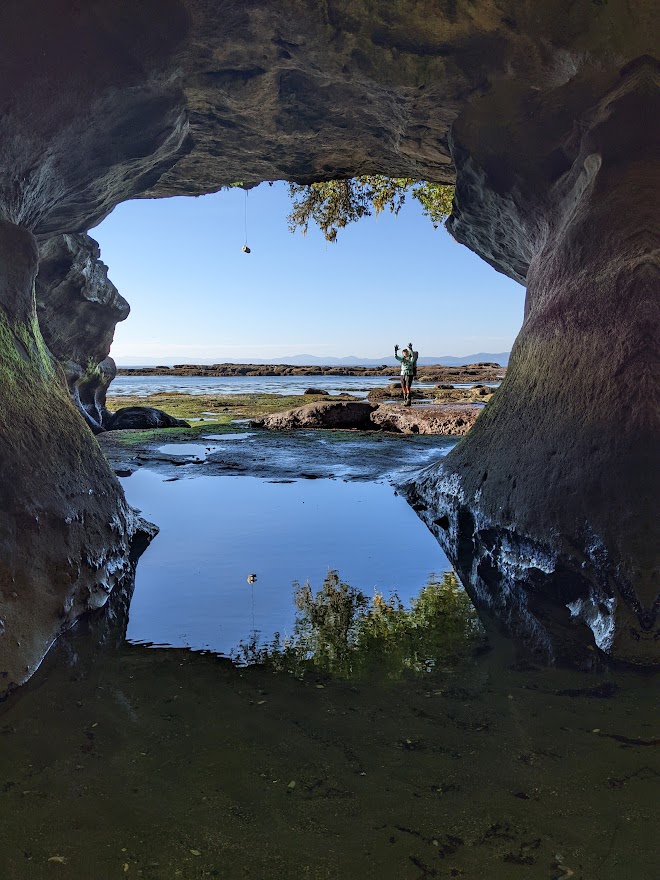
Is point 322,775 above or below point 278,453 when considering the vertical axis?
below

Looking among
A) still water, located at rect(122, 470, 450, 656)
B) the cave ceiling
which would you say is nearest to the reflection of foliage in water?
still water, located at rect(122, 470, 450, 656)

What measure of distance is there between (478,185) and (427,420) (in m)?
7.98

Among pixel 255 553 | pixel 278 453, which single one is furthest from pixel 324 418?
pixel 255 553

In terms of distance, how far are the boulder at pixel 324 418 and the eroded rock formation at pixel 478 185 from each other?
9385 mm

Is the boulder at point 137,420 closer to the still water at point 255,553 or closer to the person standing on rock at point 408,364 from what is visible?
the person standing on rock at point 408,364

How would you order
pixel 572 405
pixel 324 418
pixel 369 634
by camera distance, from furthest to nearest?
pixel 324 418 < pixel 572 405 < pixel 369 634

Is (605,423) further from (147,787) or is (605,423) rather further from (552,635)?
(147,787)

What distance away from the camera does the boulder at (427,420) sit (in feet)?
48.9

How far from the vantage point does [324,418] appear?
16875mm

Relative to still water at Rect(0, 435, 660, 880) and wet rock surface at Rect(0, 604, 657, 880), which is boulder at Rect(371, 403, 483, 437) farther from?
wet rock surface at Rect(0, 604, 657, 880)

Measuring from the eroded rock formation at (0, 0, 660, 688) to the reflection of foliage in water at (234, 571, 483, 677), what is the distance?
426mm

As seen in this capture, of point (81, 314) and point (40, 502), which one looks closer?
point (40, 502)

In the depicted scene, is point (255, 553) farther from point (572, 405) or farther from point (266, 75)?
point (266, 75)

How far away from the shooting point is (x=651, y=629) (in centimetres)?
376
